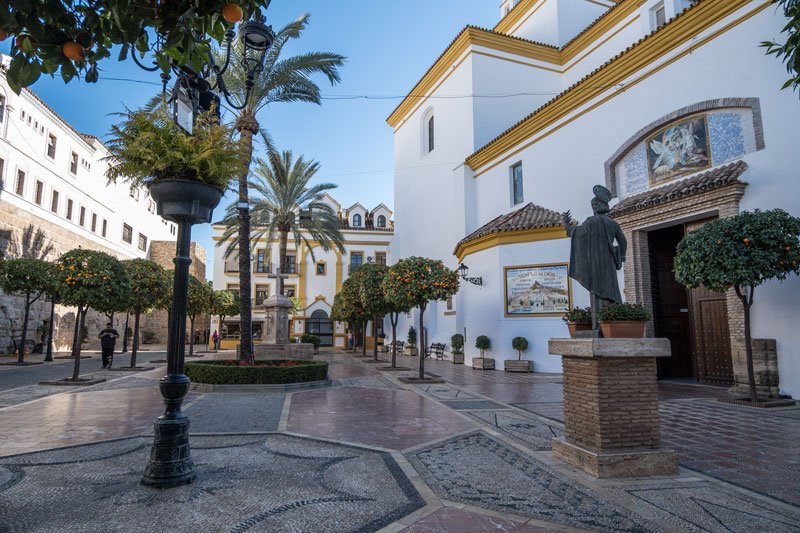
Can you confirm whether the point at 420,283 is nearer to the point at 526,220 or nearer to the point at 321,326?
the point at 526,220

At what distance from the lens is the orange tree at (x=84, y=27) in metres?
2.73

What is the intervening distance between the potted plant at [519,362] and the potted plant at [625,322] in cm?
1167

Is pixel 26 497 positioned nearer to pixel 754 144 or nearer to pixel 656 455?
pixel 656 455

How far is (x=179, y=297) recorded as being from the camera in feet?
15.4

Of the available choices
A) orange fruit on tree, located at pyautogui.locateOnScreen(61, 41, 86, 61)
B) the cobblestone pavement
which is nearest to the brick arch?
the cobblestone pavement

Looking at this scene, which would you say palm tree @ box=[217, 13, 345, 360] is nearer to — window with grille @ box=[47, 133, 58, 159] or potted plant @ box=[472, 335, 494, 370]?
potted plant @ box=[472, 335, 494, 370]

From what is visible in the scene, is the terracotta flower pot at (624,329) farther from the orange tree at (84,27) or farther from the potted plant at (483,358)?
the potted plant at (483,358)

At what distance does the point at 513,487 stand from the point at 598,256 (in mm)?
2690

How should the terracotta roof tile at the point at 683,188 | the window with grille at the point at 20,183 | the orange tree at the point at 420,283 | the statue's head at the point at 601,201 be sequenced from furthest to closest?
the window with grille at the point at 20,183 < the orange tree at the point at 420,283 < the terracotta roof tile at the point at 683,188 < the statue's head at the point at 601,201

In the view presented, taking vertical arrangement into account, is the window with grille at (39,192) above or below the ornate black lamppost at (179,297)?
above

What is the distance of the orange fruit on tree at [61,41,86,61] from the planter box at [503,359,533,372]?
50.7 feet

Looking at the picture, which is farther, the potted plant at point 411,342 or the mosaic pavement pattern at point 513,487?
the potted plant at point 411,342

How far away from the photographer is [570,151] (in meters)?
16.4

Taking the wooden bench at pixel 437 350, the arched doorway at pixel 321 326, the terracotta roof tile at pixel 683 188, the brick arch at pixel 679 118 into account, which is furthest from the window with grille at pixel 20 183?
the terracotta roof tile at pixel 683 188
